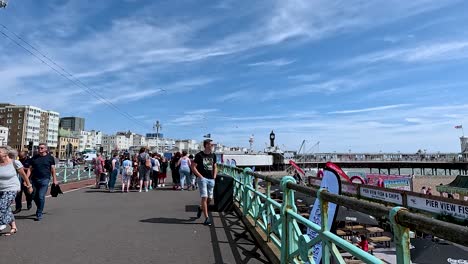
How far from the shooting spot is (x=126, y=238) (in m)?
6.12

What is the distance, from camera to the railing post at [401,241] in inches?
82.4

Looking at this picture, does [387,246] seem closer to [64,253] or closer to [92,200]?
[92,200]

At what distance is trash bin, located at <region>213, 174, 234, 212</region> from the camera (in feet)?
30.2

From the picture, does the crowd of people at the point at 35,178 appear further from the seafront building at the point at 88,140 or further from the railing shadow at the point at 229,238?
the seafront building at the point at 88,140

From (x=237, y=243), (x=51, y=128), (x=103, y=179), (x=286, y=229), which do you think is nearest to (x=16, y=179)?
(x=237, y=243)

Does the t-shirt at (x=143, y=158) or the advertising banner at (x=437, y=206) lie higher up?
the t-shirt at (x=143, y=158)

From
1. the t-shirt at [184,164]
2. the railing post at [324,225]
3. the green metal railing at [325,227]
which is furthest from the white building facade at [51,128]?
the railing post at [324,225]

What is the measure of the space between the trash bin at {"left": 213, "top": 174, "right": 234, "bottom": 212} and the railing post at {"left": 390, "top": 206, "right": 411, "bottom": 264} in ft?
23.4

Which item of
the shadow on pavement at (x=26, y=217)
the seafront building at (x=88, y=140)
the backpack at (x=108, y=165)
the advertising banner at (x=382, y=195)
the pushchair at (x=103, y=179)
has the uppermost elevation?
the seafront building at (x=88, y=140)

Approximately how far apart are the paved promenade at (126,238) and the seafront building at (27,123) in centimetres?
13849

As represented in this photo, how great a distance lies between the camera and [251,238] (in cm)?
629

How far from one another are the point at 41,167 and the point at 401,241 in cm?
806

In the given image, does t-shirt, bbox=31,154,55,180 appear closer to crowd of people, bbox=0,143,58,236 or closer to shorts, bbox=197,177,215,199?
crowd of people, bbox=0,143,58,236

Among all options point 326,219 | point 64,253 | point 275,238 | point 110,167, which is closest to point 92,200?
point 110,167
